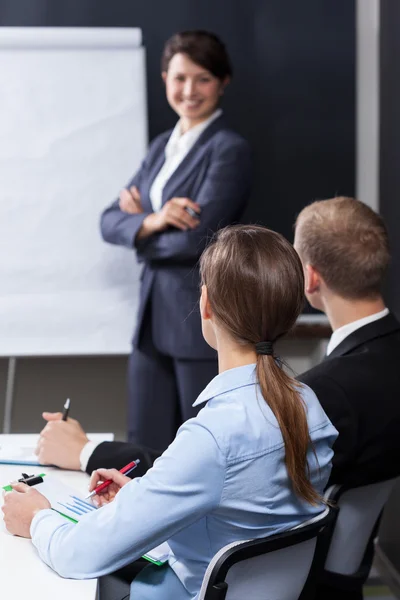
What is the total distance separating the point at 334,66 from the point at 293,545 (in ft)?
8.35

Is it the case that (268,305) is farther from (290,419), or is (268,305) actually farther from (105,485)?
(105,485)

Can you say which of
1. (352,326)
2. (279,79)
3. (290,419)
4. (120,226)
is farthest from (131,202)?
(290,419)

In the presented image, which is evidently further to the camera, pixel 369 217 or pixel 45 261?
pixel 45 261

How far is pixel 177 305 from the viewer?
113 inches

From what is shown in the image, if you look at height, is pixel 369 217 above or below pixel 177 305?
above

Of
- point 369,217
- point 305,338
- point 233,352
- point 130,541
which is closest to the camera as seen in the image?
point 130,541

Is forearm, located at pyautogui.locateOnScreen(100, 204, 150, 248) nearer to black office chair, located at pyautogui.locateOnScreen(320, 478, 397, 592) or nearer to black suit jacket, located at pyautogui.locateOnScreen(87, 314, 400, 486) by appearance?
black suit jacket, located at pyautogui.locateOnScreen(87, 314, 400, 486)

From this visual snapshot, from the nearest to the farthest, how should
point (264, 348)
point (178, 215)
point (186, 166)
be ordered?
point (264, 348)
point (178, 215)
point (186, 166)

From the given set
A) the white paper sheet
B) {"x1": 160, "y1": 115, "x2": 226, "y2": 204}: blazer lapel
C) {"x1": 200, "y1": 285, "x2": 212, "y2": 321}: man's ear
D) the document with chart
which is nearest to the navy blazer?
{"x1": 160, "y1": 115, "x2": 226, "y2": 204}: blazer lapel

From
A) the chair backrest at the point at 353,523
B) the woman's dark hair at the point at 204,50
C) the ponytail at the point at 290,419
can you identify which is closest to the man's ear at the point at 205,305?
the ponytail at the point at 290,419

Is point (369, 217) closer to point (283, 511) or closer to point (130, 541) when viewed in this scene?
point (283, 511)

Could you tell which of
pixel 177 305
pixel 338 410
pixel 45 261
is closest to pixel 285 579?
pixel 338 410

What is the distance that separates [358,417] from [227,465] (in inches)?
20.3

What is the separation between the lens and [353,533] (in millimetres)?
1551
